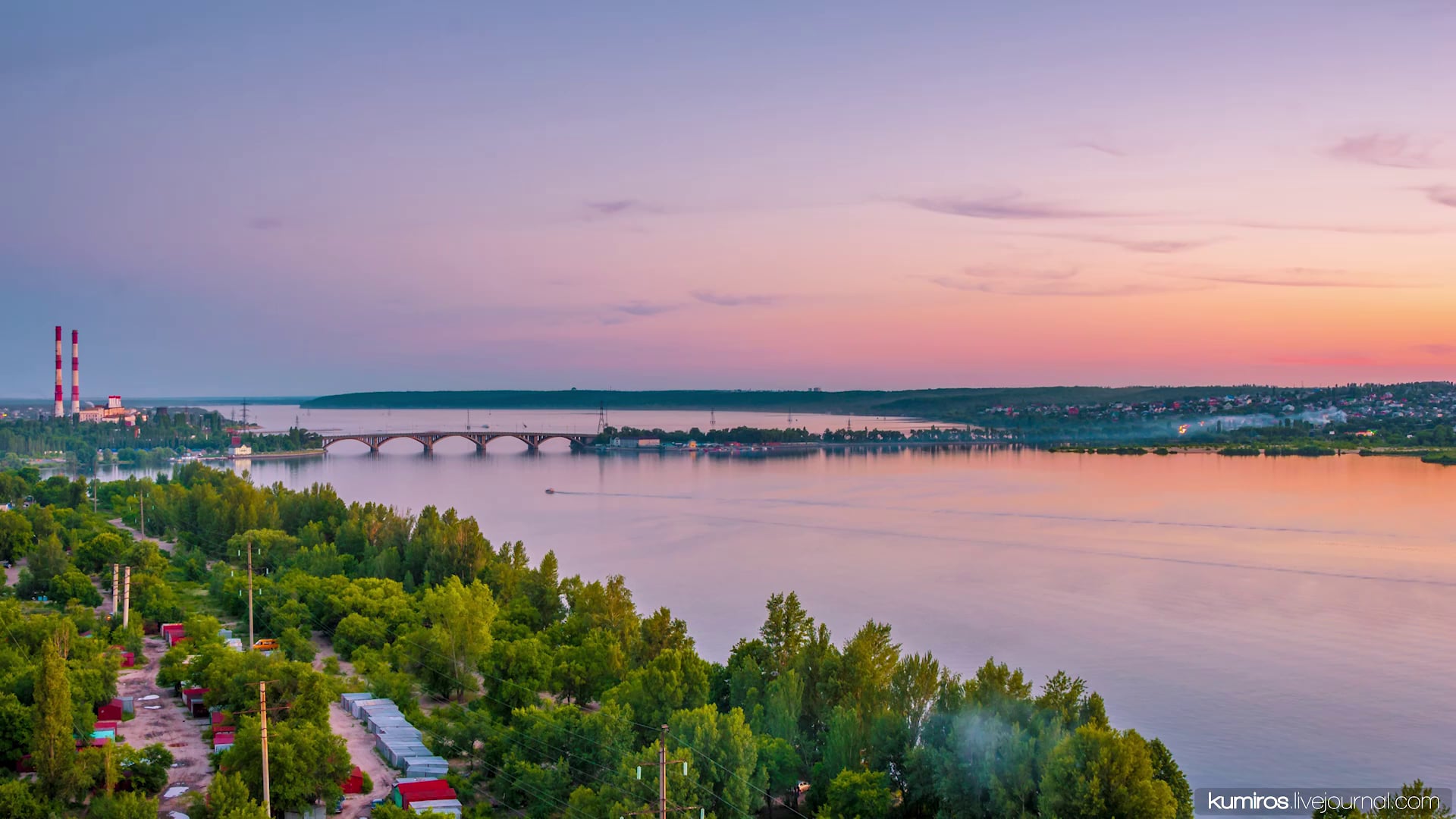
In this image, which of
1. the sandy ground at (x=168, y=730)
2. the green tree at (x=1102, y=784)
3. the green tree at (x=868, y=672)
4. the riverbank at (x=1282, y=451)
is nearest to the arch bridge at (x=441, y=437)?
the riverbank at (x=1282, y=451)

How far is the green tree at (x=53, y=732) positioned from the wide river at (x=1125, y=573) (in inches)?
344

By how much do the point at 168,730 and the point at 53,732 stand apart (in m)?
2.57

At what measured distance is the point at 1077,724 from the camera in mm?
10695

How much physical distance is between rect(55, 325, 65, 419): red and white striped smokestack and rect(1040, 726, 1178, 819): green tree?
7044 cm

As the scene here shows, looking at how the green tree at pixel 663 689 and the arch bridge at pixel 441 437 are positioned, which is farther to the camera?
the arch bridge at pixel 441 437

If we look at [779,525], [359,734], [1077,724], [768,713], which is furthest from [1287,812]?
[779,525]

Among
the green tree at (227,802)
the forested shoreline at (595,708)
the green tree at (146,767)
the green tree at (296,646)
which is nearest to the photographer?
the green tree at (227,802)

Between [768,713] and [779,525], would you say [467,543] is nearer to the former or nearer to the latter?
[768,713]

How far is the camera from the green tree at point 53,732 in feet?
35.8

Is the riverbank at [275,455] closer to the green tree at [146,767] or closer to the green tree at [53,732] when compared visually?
the green tree at [53,732]

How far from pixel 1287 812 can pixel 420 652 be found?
34.1 feet

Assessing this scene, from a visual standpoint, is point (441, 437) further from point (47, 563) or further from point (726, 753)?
point (726, 753)

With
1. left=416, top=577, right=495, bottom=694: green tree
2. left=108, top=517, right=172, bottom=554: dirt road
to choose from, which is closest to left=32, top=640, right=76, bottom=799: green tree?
left=416, top=577, right=495, bottom=694: green tree

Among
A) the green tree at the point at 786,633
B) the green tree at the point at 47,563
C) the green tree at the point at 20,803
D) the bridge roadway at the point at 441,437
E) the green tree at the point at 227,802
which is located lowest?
the green tree at the point at 20,803
